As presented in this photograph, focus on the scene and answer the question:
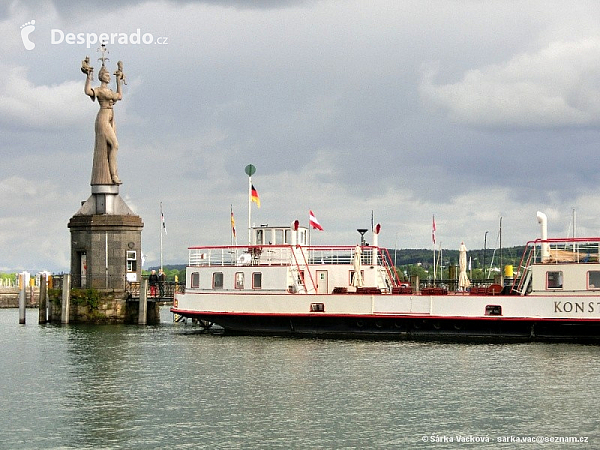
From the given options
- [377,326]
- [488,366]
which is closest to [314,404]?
[488,366]

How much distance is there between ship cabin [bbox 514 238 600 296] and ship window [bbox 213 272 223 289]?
14511mm

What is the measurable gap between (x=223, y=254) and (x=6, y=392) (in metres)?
19.5

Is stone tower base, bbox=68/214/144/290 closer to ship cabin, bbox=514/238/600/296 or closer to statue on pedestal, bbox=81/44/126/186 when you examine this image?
statue on pedestal, bbox=81/44/126/186

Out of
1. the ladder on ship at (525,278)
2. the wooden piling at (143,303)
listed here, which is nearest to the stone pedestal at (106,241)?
the wooden piling at (143,303)

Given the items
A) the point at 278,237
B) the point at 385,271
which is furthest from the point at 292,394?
the point at 385,271

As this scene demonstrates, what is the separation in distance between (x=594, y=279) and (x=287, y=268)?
14.2 metres

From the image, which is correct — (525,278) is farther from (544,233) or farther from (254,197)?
(254,197)

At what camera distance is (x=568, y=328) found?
151ft

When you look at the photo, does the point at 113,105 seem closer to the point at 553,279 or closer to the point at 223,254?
the point at 223,254

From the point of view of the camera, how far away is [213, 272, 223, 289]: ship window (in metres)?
52.1

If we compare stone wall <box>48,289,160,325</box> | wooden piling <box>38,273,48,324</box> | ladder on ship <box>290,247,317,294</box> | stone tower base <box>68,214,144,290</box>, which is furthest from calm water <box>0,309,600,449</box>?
wooden piling <box>38,273,48,324</box>

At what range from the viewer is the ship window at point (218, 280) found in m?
52.1

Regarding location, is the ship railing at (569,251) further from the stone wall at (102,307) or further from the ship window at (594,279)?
the stone wall at (102,307)

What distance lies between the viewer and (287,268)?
50531 millimetres
